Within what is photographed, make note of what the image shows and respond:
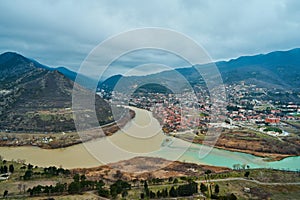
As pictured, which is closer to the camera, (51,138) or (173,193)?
(173,193)

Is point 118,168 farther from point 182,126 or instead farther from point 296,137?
point 296,137

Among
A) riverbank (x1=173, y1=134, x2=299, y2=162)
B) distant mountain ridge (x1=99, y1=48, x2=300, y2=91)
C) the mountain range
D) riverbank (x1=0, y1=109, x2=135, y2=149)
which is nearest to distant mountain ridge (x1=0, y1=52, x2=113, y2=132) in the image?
the mountain range

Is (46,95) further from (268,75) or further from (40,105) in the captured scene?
(268,75)

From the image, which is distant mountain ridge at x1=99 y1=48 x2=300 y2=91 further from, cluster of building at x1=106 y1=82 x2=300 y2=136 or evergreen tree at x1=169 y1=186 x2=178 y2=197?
evergreen tree at x1=169 y1=186 x2=178 y2=197

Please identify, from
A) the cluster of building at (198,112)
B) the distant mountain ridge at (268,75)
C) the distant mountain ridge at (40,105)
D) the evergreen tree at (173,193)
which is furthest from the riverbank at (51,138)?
the distant mountain ridge at (268,75)

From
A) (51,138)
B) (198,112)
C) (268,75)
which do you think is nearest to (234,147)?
(198,112)

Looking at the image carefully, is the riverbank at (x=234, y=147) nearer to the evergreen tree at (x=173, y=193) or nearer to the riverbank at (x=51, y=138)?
the riverbank at (x=51, y=138)

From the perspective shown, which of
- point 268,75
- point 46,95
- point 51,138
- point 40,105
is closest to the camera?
point 51,138
